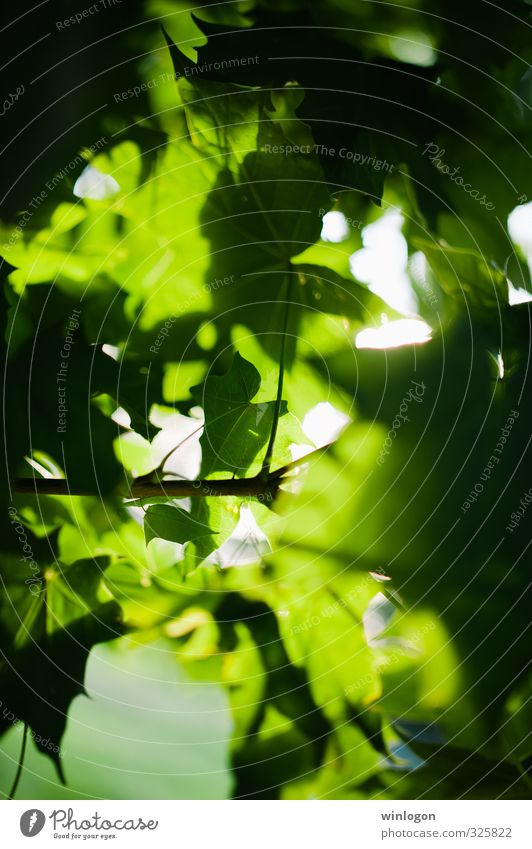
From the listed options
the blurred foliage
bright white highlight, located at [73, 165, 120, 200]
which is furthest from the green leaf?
bright white highlight, located at [73, 165, 120, 200]

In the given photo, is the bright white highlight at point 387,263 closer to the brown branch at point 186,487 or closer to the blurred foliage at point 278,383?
the blurred foliage at point 278,383

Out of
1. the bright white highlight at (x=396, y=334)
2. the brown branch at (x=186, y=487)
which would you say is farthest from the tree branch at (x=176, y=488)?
the bright white highlight at (x=396, y=334)

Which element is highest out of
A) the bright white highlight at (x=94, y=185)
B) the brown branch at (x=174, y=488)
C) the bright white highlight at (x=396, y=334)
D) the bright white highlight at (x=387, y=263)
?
the bright white highlight at (x=94, y=185)

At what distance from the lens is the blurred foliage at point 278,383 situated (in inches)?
13.4

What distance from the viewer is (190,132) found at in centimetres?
34

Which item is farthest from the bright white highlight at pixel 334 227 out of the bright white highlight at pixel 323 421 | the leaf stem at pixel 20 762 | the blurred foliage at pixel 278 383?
the leaf stem at pixel 20 762

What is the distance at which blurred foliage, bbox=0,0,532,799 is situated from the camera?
1.12ft

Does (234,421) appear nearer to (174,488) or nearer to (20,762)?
(174,488)

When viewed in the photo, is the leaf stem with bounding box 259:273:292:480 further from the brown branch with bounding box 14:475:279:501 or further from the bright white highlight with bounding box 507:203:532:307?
the bright white highlight with bounding box 507:203:532:307

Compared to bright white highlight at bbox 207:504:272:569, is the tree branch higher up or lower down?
higher up

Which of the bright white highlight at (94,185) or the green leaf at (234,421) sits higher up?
the bright white highlight at (94,185)

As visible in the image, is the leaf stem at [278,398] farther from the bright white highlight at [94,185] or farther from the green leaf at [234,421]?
the bright white highlight at [94,185]
